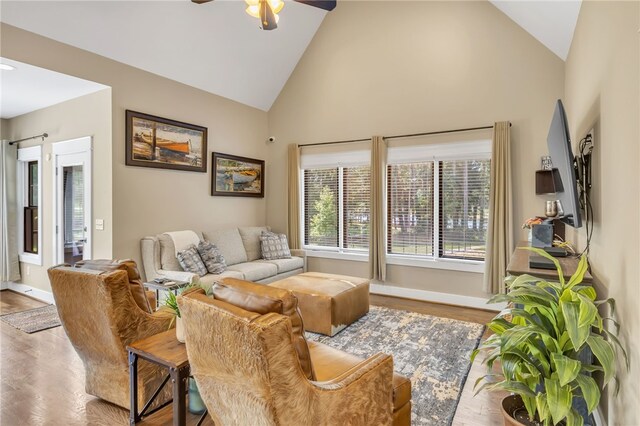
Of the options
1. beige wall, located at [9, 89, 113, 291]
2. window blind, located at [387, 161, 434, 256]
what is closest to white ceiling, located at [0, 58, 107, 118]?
beige wall, located at [9, 89, 113, 291]

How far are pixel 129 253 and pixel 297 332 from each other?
3.55 metres

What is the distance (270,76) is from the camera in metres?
5.77

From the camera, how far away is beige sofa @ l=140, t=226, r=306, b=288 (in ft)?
13.8

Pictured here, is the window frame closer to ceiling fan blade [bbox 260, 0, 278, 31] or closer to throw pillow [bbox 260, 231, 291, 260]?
throw pillow [bbox 260, 231, 291, 260]

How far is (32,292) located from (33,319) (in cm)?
133

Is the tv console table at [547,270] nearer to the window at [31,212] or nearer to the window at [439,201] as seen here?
the window at [439,201]

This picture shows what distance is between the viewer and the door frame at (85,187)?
14.0ft

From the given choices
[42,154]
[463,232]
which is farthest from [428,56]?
[42,154]

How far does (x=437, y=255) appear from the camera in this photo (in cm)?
493

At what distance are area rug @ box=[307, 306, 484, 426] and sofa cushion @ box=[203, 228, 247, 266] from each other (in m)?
1.89

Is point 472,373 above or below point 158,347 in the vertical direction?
below

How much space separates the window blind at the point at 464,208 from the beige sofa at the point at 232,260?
2283 millimetres

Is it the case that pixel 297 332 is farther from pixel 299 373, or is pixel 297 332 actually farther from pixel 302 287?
pixel 302 287

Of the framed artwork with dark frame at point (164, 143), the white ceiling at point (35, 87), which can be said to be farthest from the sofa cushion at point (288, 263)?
the white ceiling at point (35, 87)
